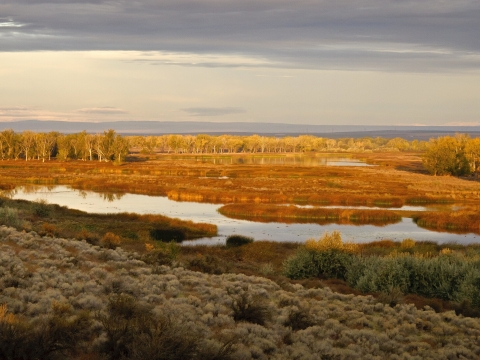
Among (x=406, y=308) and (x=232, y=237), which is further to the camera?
(x=232, y=237)

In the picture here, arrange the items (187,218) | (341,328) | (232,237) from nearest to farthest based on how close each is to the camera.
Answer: (341,328), (232,237), (187,218)

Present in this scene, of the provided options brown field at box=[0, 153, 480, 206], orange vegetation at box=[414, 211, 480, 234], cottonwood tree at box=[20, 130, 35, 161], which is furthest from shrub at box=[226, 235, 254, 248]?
cottonwood tree at box=[20, 130, 35, 161]

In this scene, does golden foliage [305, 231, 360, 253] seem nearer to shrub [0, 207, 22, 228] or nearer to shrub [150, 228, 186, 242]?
shrub [0, 207, 22, 228]

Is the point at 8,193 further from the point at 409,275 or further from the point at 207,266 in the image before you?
the point at 409,275

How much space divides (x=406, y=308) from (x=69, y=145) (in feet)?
392

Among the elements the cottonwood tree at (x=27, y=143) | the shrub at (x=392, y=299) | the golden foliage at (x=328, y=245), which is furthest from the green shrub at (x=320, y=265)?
the cottonwood tree at (x=27, y=143)

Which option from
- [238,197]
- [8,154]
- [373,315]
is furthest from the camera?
[8,154]

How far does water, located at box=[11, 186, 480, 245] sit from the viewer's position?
111 ft

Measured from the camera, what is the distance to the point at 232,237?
3094 centimetres

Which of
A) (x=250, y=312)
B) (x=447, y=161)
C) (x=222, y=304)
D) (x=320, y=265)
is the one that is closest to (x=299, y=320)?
(x=250, y=312)

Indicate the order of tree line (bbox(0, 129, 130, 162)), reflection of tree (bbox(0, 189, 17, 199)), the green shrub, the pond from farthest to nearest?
the pond
tree line (bbox(0, 129, 130, 162))
reflection of tree (bbox(0, 189, 17, 199))
the green shrub

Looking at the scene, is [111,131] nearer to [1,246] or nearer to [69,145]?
[69,145]

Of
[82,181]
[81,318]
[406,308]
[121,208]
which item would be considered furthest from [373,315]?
[82,181]

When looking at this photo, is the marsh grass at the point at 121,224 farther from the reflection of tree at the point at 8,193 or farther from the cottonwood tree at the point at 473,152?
the cottonwood tree at the point at 473,152
